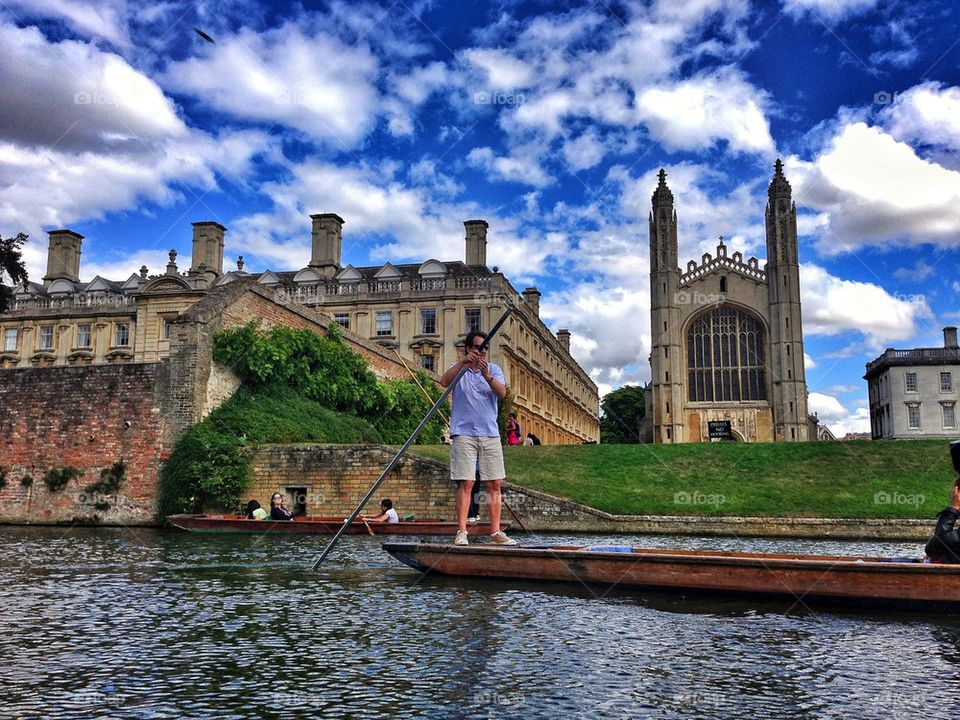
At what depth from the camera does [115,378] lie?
22.5m

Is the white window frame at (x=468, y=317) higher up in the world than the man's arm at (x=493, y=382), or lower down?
higher up

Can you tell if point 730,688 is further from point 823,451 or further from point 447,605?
point 823,451

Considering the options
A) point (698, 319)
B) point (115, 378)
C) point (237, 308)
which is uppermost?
point (698, 319)

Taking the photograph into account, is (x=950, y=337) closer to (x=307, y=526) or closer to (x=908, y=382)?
(x=908, y=382)

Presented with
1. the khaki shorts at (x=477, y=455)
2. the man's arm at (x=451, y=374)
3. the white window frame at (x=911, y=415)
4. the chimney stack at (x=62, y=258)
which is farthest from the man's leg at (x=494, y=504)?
the white window frame at (x=911, y=415)

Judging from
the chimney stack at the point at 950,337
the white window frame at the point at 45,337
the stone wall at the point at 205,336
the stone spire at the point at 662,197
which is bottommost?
the stone wall at the point at 205,336

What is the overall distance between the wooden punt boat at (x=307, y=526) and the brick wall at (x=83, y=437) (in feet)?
13.8

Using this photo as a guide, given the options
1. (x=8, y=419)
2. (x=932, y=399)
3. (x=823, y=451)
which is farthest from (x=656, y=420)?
(x=8, y=419)

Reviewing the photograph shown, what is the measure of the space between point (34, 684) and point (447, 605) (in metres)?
3.54

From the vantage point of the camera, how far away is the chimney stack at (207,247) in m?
52.0

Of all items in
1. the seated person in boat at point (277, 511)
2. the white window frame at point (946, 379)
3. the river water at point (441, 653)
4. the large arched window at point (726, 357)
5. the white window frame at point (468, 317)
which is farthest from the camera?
the white window frame at point (946, 379)

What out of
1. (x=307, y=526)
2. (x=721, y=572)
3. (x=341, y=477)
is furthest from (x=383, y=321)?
(x=721, y=572)

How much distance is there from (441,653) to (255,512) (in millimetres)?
14359

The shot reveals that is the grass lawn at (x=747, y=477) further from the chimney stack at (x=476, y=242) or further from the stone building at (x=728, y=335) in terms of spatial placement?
the stone building at (x=728, y=335)
